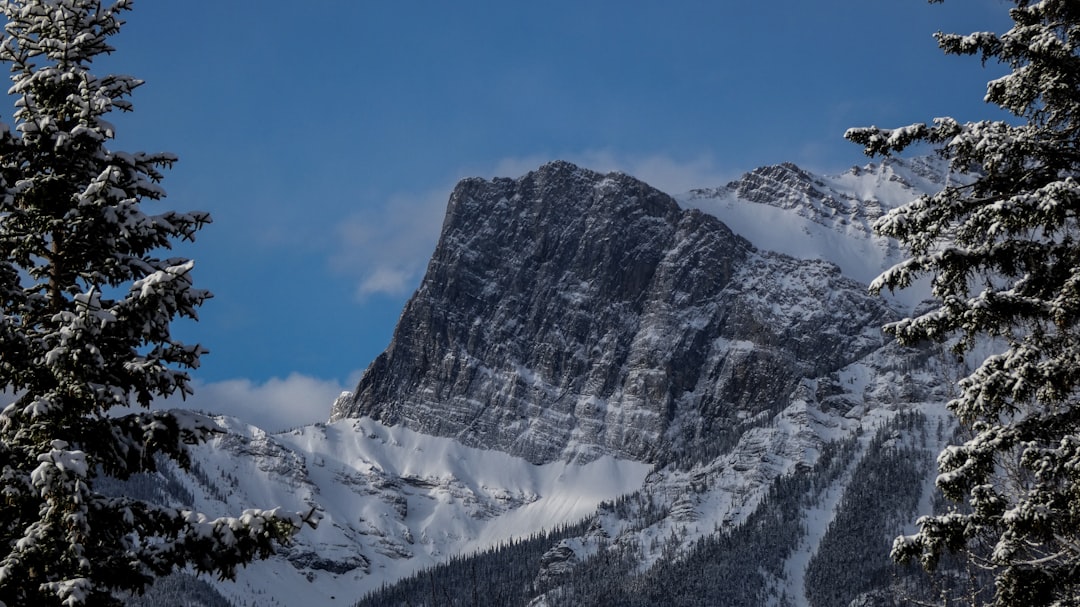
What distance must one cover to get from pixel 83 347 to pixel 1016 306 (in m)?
11.7

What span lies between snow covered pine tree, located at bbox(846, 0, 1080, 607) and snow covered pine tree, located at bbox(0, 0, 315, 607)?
867cm

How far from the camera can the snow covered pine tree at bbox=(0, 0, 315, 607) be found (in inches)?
540

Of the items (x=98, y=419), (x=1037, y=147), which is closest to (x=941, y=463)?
(x=1037, y=147)

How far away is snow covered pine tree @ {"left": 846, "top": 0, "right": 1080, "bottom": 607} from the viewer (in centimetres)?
1494

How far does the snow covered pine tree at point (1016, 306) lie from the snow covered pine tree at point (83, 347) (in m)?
8.67

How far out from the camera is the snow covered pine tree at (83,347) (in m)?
13.7

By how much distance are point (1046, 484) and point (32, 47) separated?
15.2m

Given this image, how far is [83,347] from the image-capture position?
45.5 feet

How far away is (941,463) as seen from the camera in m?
16.0

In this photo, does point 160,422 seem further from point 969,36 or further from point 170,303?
point 969,36

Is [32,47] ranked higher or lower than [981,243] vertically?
higher

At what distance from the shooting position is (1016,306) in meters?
15.2

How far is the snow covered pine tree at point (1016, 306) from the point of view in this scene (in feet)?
49.0

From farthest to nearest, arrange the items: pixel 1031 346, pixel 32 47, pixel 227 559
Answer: pixel 32 47
pixel 1031 346
pixel 227 559
